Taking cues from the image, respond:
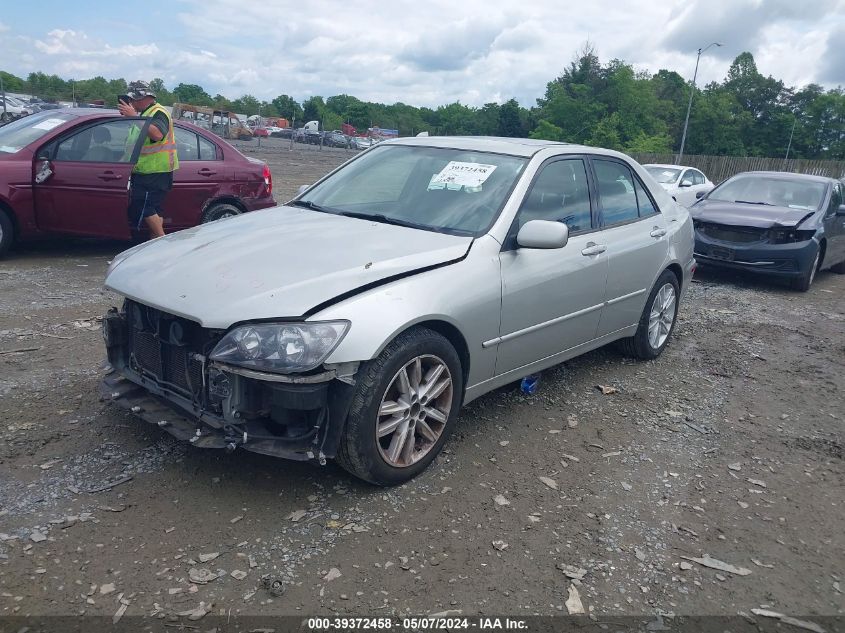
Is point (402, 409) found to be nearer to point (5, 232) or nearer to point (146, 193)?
point (146, 193)

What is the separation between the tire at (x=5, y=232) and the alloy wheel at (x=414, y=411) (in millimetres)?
6024

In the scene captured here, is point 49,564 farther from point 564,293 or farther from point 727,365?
point 727,365

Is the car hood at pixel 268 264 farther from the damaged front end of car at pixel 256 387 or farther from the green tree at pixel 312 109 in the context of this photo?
the green tree at pixel 312 109

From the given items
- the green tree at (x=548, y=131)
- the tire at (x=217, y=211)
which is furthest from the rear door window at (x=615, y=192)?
the green tree at (x=548, y=131)

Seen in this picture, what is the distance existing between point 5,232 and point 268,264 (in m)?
5.47

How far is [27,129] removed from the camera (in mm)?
7863

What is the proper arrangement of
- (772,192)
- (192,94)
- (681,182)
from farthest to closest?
(192,94), (681,182), (772,192)

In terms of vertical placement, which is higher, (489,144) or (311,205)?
(489,144)

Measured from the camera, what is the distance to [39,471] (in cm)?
346

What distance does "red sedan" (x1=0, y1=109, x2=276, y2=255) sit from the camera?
292 inches

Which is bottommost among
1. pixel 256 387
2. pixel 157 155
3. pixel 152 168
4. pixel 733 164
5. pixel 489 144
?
pixel 256 387

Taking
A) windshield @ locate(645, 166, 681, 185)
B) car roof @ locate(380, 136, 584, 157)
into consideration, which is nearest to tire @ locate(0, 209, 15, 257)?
car roof @ locate(380, 136, 584, 157)

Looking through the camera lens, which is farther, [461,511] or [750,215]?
[750,215]

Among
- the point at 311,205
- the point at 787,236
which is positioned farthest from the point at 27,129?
the point at 787,236
